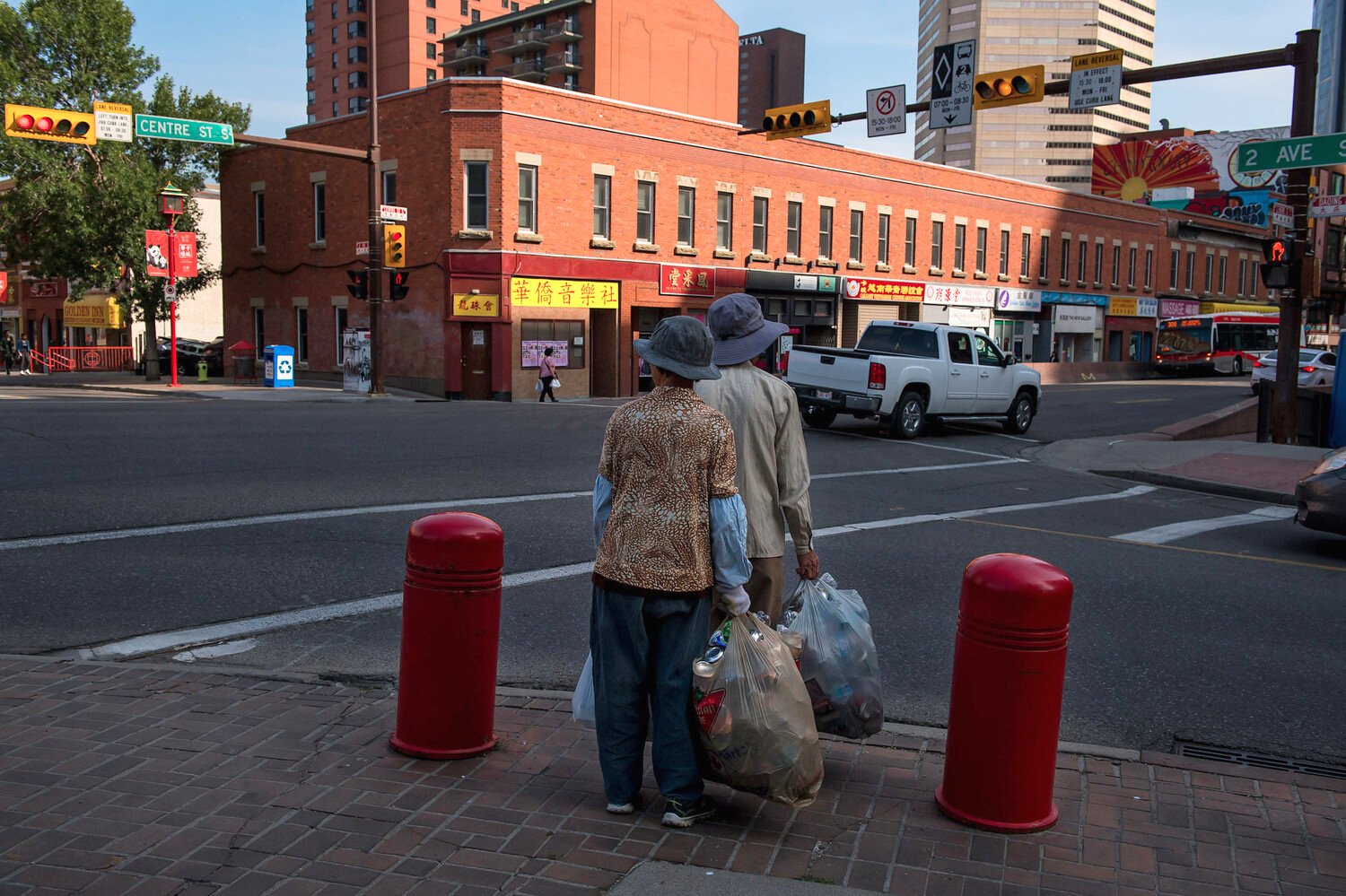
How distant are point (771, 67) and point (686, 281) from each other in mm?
100300

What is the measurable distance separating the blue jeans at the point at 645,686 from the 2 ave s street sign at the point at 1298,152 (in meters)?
14.3

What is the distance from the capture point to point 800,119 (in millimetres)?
22516

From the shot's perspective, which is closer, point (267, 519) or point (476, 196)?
point (267, 519)

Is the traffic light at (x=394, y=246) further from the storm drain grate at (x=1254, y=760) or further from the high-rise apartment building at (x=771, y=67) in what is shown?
the high-rise apartment building at (x=771, y=67)

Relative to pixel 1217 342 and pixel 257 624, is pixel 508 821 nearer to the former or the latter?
pixel 257 624

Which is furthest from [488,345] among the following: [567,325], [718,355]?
[718,355]

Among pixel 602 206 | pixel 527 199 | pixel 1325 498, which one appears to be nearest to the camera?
pixel 1325 498

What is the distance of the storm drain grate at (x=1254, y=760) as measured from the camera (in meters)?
4.87

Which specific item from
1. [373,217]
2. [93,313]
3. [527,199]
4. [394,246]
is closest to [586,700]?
[373,217]

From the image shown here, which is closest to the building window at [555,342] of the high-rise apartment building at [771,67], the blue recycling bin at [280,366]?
the blue recycling bin at [280,366]

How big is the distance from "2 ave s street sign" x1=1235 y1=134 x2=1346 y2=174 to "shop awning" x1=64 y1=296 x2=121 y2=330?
51.4 meters

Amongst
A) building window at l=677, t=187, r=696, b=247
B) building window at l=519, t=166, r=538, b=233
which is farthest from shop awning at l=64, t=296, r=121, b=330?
building window at l=677, t=187, r=696, b=247

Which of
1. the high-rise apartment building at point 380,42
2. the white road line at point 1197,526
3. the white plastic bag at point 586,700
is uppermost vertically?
the high-rise apartment building at point 380,42

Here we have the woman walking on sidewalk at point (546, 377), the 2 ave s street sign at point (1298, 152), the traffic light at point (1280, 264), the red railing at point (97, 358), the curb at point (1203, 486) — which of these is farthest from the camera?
the red railing at point (97, 358)
